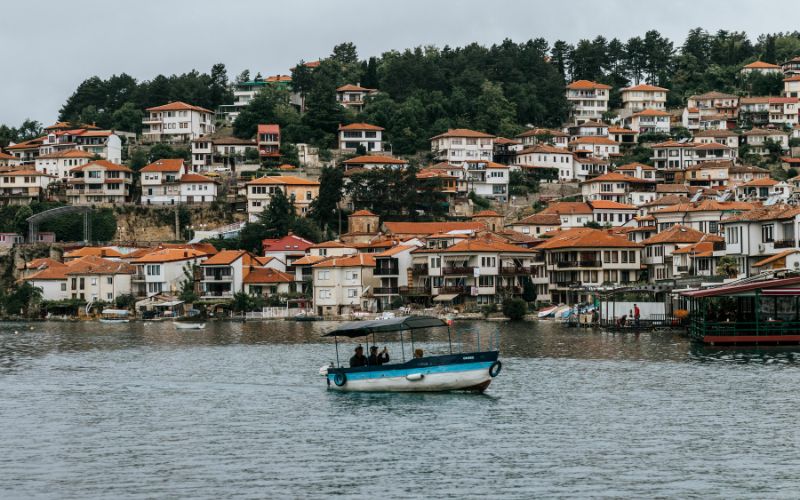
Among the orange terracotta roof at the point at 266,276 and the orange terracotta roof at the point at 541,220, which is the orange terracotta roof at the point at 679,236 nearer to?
the orange terracotta roof at the point at 541,220

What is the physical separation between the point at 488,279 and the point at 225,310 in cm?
2085

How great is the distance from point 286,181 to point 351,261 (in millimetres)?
27040

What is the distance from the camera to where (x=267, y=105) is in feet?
454

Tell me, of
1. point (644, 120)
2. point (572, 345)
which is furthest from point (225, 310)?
point (644, 120)

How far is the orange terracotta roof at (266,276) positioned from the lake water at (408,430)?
41.0 metres

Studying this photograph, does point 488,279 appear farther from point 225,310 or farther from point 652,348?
point 652,348

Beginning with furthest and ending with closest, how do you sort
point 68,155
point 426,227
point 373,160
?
point 68,155 → point 373,160 → point 426,227

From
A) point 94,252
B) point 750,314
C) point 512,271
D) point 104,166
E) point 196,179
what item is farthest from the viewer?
point 104,166

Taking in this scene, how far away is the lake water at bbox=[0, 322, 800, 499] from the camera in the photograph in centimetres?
2631

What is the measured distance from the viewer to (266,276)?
96.6 m

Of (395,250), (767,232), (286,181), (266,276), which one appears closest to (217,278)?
(266,276)

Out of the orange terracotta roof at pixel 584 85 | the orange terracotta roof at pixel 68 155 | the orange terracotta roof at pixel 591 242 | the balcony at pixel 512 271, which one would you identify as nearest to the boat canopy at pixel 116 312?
the balcony at pixel 512 271

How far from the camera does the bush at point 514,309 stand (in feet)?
274

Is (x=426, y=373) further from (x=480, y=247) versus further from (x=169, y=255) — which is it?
(x=169, y=255)
